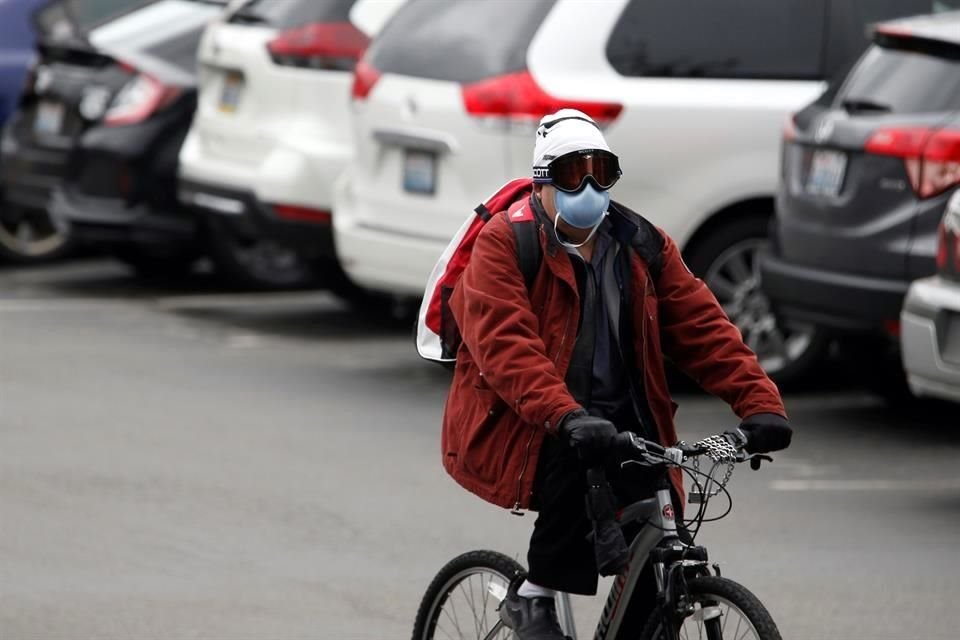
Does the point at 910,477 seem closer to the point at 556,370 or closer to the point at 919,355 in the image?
the point at 919,355

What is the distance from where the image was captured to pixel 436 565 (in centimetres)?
710

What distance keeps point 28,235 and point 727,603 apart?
10042 millimetres

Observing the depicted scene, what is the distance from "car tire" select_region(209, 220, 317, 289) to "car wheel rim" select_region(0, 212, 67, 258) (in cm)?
154

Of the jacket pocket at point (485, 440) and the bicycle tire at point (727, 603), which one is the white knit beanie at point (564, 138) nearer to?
the jacket pocket at point (485, 440)

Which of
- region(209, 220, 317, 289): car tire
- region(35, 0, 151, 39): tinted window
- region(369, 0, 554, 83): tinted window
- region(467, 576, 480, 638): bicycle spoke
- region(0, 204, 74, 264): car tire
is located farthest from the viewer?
region(0, 204, 74, 264): car tire

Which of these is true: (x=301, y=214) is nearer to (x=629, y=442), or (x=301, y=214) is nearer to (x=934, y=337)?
(x=934, y=337)

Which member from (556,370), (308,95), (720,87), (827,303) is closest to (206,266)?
(308,95)

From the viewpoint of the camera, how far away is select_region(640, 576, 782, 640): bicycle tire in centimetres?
440

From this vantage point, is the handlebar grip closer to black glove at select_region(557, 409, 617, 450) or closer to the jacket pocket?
black glove at select_region(557, 409, 617, 450)

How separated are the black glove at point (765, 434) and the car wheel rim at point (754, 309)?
5348 mm

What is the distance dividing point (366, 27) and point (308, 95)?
451 mm

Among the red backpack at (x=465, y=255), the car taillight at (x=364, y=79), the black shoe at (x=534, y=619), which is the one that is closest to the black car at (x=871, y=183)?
the car taillight at (x=364, y=79)

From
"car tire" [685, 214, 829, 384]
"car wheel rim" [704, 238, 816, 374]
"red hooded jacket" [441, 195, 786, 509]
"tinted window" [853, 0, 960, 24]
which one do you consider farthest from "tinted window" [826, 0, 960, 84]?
"red hooded jacket" [441, 195, 786, 509]

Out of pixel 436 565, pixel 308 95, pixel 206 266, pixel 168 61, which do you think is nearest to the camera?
pixel 436 565
